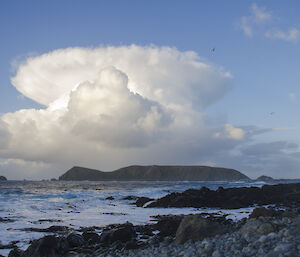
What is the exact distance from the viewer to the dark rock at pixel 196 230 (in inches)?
385

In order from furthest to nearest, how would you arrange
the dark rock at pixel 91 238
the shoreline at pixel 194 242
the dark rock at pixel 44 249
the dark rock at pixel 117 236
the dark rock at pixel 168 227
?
the dark rock at pixel 168 227, the dark rock at pixel 91 238, the dark rock at pixel 117 236, the dark rock at pixel 44 249, the shoreline at pixel 194 242

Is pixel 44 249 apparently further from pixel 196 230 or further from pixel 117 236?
pixel 196 230

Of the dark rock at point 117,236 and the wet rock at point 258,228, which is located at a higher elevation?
the wet rock at point 258,228

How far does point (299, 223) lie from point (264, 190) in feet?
89.3

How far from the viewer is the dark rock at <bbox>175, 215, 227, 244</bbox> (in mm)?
9789

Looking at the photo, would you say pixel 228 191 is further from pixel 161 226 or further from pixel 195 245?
pixel 195 245

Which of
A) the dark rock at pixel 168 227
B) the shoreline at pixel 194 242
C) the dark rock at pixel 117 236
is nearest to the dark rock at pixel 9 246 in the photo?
the shoreline at pixel 194 242

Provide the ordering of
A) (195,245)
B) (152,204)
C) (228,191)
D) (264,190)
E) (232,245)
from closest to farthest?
1. (232,245)
2. (195,245)
3. (152,204)
4. (228,191)
5. (264,190)

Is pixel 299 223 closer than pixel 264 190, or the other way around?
pixel 299 223

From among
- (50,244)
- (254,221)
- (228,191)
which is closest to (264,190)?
(228,191)

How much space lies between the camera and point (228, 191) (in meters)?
32.3

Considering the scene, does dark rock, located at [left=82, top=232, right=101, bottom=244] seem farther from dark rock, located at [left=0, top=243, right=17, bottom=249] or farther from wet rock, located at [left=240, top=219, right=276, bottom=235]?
wet rock, located at [left=240, top=219, right=276, bottom=235]

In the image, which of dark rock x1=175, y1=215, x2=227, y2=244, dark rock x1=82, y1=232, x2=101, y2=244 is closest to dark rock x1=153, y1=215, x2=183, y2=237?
dark rock x1=175, y1=215, x2=227, y2=244

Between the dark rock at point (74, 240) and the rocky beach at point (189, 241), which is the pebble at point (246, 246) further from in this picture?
the dark rock at point (74, 240)
